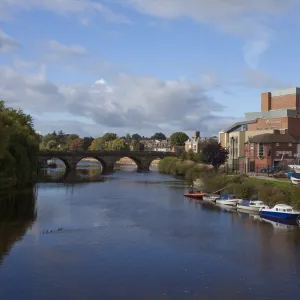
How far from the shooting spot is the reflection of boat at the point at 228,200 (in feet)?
166

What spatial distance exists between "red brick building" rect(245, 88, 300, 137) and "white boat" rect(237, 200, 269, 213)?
50279mm

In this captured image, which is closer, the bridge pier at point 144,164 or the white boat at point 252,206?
the white boat at point 252,206

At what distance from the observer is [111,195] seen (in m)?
61.3

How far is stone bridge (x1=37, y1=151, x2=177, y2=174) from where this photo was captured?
383 ft

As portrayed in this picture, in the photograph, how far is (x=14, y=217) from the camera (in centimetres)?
4122

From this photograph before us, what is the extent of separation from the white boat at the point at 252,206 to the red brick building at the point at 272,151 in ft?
119

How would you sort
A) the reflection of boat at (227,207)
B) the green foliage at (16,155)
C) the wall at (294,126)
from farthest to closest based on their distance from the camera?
the wall at (294,126) → the green foliage at (16,155) → the reflection of boat at (227,207)

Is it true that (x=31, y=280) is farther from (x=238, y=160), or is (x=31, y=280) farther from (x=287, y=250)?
(x=238, y=160)

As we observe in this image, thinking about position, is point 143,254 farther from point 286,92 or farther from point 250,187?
point 286,92

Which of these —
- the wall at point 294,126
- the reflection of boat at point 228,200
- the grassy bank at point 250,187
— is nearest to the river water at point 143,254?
the reflection of boat at point 228,200

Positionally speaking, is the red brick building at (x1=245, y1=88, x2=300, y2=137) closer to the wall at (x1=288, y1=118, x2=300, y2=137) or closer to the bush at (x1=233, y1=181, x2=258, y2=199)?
the wall at (x1=288, y1=118, x2=300, y2=137)

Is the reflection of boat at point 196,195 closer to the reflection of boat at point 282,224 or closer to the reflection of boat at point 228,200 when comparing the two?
Answer: the reflection of boat at point 228,200

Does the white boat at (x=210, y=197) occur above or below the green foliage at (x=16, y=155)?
below

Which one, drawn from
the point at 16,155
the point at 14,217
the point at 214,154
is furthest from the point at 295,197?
the point at 214,154
